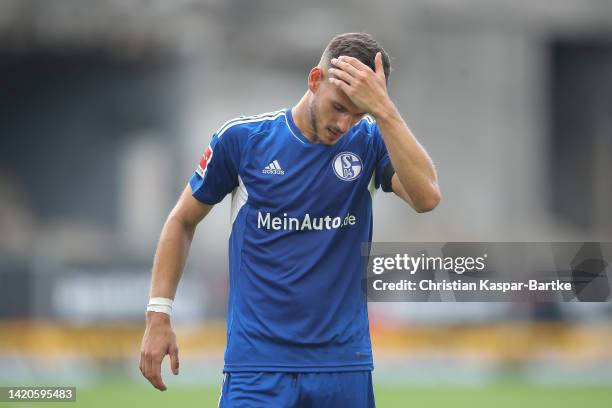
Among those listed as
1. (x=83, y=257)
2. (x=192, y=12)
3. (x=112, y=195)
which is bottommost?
(x=83, y=257)

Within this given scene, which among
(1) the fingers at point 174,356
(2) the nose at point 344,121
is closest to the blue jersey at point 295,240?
(2) the nose at point 344,121

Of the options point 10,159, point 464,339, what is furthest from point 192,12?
point 464,339

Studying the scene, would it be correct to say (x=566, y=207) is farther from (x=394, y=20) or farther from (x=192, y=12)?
(x=192, y=12)

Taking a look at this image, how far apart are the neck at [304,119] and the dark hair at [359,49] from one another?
8.7 inches

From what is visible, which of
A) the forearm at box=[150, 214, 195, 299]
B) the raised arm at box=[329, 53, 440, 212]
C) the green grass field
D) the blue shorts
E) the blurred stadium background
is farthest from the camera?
the blurred stadium background

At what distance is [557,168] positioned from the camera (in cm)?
3394

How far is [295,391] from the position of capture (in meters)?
5.16

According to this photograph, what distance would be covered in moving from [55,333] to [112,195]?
13.9 metres

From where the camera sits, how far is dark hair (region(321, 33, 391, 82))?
16.9ft

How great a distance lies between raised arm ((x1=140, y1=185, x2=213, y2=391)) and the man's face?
2.13 feet

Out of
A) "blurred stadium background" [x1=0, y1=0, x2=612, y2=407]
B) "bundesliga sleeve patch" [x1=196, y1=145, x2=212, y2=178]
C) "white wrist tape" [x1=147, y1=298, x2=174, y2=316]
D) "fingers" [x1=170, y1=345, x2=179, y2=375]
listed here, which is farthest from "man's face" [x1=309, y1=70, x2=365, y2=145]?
"blurred stadium background" [x1=0, y1=0, x2=612, y2=407]

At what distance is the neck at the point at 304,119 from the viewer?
5367mm

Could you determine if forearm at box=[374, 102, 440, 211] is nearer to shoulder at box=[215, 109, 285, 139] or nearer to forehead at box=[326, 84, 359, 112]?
forehead at box=[326, 84, 359, 112]

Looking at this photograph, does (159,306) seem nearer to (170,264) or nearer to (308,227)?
(170,264)
